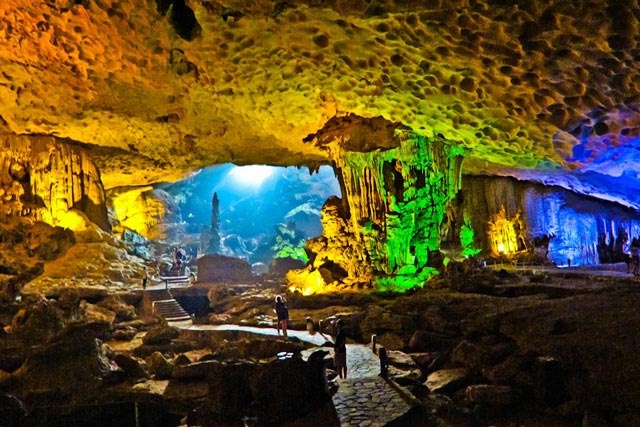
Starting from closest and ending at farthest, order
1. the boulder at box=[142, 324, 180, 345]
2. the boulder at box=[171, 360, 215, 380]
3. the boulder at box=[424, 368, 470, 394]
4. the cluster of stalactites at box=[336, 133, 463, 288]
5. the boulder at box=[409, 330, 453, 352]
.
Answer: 1. the boulder at box=[424, 368, 470, 394]
2. the boulder at box=[171, 360, 215, 380]
3. the boulder at box=[409, 330, 453, 352]
4. the boulder at box=[142, 324, 180, 345]
5. the cluster of stalactites at box=[336, 133, 463, 288]

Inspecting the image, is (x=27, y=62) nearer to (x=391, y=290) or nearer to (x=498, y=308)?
(x=391, y=290)

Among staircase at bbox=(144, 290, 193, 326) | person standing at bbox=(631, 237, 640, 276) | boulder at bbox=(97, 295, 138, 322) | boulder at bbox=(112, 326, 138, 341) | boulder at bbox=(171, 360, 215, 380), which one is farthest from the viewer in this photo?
staircase at bbox=(144, 290, 193, 326)

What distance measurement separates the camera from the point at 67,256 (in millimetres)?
20109

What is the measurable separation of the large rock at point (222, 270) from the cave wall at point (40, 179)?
6.65 metres

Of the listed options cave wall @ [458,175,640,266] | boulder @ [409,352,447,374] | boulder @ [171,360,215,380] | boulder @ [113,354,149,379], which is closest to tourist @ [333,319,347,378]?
boulder @ [409,352,447,374]

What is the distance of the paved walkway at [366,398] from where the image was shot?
20.8ft

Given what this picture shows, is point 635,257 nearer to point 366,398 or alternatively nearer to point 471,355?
point 471,355

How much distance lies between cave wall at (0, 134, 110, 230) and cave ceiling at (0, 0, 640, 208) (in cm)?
96

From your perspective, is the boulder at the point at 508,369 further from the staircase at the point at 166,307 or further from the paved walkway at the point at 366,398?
the staircase at the point at 166,307

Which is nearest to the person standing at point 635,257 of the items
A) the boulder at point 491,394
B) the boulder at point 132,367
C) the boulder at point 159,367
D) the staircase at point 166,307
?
the boulder at point 491,394

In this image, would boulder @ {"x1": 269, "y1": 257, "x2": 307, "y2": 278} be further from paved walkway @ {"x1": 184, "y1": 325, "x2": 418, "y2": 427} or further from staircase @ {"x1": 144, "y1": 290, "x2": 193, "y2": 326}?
paved walkway @ {"x1": 184, "y1": 325, "x2": 418, "y2": 427}

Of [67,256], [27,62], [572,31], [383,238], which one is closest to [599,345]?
[572,31]

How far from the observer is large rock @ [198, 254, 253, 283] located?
24859 mm

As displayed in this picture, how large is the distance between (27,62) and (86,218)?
28.7 feet
